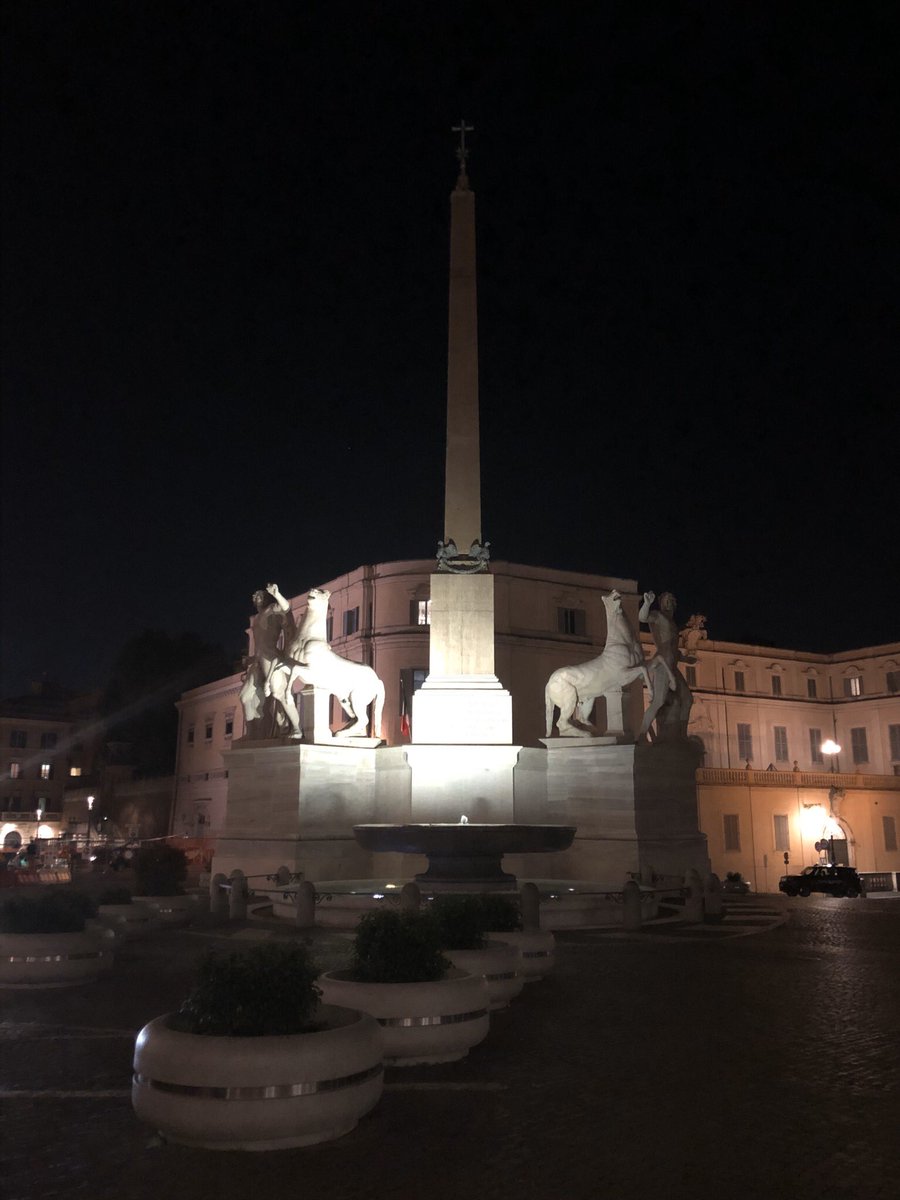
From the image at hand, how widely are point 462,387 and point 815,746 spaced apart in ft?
155

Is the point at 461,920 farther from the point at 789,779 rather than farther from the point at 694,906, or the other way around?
the point at 789,779

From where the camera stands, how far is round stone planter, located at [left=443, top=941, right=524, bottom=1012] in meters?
9.25

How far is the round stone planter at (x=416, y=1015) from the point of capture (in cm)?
733

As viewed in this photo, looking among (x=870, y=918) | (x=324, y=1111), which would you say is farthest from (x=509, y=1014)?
Result: (x=870, y=918)

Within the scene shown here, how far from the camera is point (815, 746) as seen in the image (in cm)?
6419

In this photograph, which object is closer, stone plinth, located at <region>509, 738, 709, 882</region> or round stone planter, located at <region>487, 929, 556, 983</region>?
round stone planter, located at <region>487, 929, 556, 983</region>

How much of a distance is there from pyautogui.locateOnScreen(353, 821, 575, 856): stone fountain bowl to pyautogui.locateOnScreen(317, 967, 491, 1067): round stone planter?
28.1 feet

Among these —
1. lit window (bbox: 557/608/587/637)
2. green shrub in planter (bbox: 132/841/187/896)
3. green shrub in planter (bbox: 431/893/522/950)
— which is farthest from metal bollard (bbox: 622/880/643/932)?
lit window (bbox: 557/608/587/637)

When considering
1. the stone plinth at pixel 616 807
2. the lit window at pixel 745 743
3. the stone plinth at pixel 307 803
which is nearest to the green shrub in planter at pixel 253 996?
the stone plinth at pixel 307 803

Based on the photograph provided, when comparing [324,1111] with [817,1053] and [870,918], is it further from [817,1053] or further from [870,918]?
[870,918]

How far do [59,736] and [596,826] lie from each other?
6966cm

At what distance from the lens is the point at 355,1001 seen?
7336 millimetres

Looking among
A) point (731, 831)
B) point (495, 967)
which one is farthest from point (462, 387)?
point (731, 831)

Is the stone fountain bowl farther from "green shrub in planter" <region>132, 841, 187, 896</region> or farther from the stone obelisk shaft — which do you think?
the stone obelisk shaft
